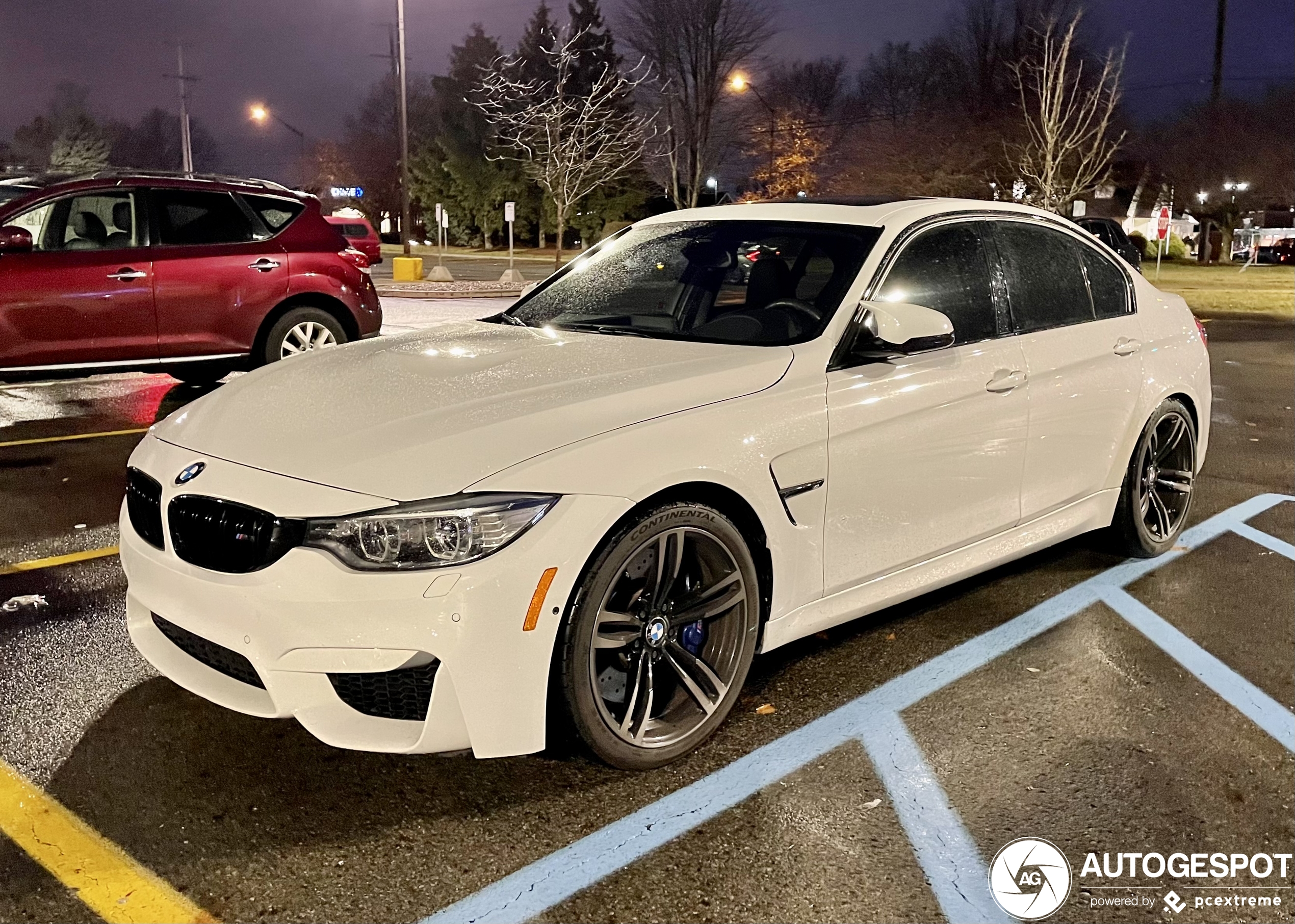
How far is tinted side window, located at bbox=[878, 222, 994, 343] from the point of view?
13.3 ft

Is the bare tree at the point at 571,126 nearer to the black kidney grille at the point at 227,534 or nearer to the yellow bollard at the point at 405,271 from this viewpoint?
the yellow bollard at the point at 405,271

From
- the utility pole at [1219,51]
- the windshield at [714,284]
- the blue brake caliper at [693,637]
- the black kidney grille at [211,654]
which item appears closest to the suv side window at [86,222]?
the windshield at [714,284]

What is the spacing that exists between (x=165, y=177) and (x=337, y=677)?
7.25 m

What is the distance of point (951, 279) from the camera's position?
13.8 feet

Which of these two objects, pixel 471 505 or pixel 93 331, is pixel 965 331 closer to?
pixel 471 505

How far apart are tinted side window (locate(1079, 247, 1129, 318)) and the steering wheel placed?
161 centimetres

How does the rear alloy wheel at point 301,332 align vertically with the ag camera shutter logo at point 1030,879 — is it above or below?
above

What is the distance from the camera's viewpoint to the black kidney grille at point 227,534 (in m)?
2.82

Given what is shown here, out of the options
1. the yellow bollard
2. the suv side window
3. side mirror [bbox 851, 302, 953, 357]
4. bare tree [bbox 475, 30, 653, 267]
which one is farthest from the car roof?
the yellow bollard

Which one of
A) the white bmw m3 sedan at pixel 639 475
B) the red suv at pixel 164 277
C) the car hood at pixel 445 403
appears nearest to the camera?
the white bmw m3 sedan at pixel 639 475

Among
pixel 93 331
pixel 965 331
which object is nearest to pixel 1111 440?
pixel 965 331

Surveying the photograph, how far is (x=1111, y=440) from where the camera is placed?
483cm

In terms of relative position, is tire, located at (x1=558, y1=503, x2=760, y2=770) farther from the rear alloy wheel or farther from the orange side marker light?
the rear alloy wheel

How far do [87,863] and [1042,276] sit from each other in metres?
3.92
